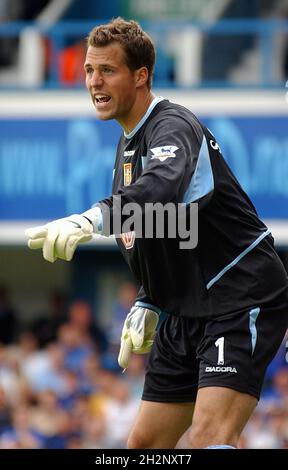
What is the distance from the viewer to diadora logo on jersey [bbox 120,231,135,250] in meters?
6.10

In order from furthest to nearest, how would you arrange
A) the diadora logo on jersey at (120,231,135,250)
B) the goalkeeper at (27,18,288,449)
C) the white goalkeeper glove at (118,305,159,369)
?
1. the white goalkeeper glove at (118,305,159,369)
2. the diadora logo on jersey at (120,231,135,250)
3. the goalkeeper at (27,18,288,449)

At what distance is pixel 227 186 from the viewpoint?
6.04m

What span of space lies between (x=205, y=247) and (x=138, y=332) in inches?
30.0

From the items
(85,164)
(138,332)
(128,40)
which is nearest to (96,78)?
(128,40)

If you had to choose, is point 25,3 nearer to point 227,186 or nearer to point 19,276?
point 19,276

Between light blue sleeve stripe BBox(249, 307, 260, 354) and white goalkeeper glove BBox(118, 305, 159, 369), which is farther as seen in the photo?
white goalkeeper glove BBox(118, 305, 159, 369)

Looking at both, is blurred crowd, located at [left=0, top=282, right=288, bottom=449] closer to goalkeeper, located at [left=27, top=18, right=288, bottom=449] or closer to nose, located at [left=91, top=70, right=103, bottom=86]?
goalkeeper, located at [left=27, top=18, right=288, bottom=449]

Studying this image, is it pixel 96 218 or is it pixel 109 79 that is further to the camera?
pixel 109 79

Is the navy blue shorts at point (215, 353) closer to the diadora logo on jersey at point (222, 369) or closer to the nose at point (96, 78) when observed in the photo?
the diadora logo on jersey at point (222, 369)

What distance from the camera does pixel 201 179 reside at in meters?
5.90

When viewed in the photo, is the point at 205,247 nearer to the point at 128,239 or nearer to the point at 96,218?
the point at 128,239

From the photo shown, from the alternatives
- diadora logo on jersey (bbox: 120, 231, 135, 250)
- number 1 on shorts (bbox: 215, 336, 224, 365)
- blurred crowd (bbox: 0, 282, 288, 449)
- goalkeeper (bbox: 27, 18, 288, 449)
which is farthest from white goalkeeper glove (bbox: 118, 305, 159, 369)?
blurred crowd (bbox: 0, 282, 288, 449)
